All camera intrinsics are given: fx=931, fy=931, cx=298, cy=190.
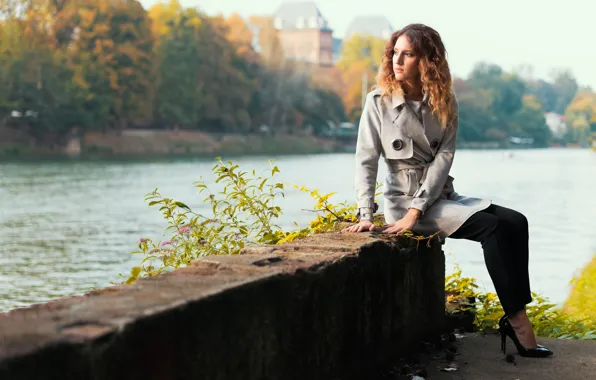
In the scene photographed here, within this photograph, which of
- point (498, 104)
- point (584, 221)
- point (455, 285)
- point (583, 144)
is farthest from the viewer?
point (583, 144)

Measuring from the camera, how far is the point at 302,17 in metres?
168

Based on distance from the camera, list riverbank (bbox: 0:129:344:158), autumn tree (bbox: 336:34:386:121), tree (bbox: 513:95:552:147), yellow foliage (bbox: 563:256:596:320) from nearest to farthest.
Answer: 1. yellow foliage (bbox: 563:256:596:320)
2. riverbank (bbox: 0:129:344:158)
3. autumn tree (bbox: 336:34:386:121)
4. tree (bbox: 513:95:552:147)

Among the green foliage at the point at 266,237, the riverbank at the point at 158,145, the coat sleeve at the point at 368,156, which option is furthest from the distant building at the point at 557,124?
the coat sleeve at the point at 368,156

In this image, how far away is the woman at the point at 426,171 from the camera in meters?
3.92

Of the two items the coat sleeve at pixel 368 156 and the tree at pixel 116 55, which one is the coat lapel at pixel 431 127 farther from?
the tree at pixel 116 55

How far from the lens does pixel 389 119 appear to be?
407 cm

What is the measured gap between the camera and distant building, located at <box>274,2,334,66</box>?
160 m

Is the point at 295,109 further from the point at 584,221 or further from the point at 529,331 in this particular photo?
the point at 529,331

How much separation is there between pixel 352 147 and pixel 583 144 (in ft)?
202

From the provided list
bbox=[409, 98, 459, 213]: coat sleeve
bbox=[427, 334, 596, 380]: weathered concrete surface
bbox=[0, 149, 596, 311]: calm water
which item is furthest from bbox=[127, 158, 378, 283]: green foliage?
bbox=[0, 149, 596, 311]: calm water

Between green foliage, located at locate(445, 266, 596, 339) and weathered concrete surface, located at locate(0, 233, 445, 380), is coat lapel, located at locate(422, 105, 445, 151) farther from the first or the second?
green foliage, located at locate(445, 266, 596, 339)

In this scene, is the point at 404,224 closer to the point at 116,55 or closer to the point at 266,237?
the point at 266,237

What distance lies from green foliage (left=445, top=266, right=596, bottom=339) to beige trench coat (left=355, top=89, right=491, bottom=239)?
86cm

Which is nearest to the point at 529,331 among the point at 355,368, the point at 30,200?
the point at 355,368
